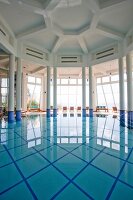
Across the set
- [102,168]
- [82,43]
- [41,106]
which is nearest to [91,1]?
[82,43]

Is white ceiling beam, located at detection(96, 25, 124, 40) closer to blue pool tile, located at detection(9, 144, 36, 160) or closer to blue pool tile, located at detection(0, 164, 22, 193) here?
blue pool tile, located at detection(9, 144, 36, 160)

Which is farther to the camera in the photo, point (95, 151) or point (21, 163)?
point (95, 151)

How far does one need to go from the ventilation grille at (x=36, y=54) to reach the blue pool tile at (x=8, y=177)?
952 cm

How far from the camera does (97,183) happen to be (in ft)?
7.08

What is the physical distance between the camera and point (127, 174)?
2.42 m

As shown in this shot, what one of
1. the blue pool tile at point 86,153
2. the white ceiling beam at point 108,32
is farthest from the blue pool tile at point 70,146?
the white ceiling beam at point 108,32

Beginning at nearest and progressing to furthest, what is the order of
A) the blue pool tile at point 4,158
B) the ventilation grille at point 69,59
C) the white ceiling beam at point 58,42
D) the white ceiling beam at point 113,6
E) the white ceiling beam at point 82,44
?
the blue pool tile at point 4,158, the white ceiling beam at point 113,6, the white ceiling beam at point 58,42, the white ceiling beam at point 82,44, the ventilation grille at point 69,59

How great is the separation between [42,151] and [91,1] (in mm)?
6724

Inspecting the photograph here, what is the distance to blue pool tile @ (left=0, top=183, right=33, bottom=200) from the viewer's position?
1816mm

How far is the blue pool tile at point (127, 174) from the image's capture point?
223cm

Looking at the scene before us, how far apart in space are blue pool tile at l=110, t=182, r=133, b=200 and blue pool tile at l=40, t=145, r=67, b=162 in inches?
60.0

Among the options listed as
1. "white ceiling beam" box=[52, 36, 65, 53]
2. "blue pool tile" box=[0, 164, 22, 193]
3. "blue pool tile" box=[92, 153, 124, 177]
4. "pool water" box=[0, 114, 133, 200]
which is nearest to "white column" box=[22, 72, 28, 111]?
"white ceiling beam" box=[52, 36, 65, 53]

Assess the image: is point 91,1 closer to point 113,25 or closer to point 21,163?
point 113,25

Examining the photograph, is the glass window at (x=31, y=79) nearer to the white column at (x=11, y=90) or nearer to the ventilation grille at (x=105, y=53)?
the white column at (x=11, y=90)
